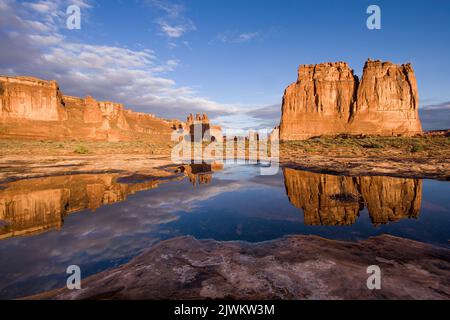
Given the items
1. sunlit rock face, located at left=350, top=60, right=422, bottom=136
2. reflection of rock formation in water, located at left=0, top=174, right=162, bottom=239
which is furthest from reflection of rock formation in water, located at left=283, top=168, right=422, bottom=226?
sunlit rock face, located at left=350, top=60, right=422, bottom=136

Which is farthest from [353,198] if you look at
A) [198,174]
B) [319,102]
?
[319,102]

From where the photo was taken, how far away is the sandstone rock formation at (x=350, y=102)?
69938 millimetres

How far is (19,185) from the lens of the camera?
1122 centimetres

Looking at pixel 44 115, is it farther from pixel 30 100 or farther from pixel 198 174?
pixel 198 174

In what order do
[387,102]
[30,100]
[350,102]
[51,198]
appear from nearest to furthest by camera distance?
[51,198]
[387,102]
[350,102]
[30,100]

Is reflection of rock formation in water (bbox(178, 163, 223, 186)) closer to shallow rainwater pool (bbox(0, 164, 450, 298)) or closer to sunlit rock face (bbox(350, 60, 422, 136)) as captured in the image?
shallow rainwater pool (bbox(0, 164, 450, 298))

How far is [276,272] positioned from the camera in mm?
3738

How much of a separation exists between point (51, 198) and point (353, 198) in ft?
38.1

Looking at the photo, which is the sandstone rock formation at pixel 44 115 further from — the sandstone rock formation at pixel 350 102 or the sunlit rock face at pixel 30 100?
the sandstone rock formation at pixel 350 102

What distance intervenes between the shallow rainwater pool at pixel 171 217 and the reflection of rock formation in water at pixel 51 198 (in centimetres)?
3

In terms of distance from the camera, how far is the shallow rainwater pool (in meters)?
4.61

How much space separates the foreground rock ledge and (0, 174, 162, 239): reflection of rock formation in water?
12.6 ft
